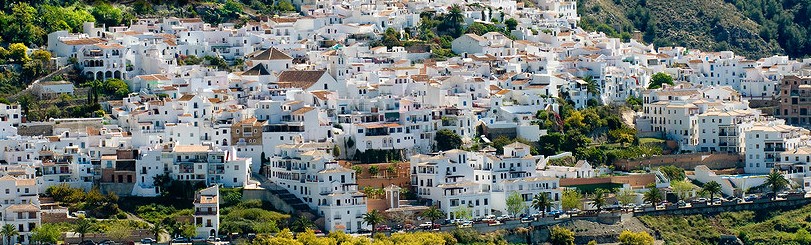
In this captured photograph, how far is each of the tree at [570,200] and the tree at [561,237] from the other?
2.04 meters

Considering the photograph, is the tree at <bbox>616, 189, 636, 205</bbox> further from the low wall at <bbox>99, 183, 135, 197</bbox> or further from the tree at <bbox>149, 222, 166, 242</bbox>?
the tree at <bbox>149, 222, 166, 242</bbox>

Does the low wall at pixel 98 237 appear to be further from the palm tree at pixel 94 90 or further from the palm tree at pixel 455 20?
the palm tree at pixel 455 20

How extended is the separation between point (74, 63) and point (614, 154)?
1834cm

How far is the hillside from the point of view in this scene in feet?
375

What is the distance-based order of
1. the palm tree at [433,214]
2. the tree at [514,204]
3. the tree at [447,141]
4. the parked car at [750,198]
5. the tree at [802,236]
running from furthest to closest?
1. the parked car at [750,198]
2. the tree at [447,141]
3. the tree at [802,236]
4. the tree at [514,204]
5. the palm tree at [433,214]

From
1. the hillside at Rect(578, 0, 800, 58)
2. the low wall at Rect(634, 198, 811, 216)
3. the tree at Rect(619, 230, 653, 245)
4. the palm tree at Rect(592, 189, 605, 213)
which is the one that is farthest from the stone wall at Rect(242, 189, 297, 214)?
the hillside at Rect(578, 0, 800, 58)

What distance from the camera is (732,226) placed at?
259ft

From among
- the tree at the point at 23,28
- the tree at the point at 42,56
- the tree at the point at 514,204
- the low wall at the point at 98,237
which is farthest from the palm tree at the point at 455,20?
the low wall at the point at 98,237

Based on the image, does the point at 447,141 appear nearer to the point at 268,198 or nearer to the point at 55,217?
the point at 268,198

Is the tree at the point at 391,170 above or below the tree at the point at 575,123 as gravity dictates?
below

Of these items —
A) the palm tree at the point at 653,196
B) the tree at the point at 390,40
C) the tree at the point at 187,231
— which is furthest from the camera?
the tree at the point at 390,40

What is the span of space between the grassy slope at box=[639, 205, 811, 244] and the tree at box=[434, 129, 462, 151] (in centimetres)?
634

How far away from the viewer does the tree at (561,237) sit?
74.4 meters

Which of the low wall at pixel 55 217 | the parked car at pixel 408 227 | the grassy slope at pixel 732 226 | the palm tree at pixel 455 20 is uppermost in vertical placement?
the palm tree at pixel 455 20
